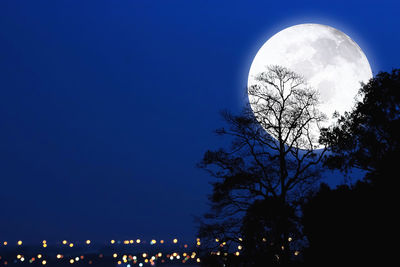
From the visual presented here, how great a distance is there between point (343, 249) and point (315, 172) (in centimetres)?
392

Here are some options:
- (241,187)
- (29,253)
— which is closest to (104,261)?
(29,253)

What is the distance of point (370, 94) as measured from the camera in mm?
21016

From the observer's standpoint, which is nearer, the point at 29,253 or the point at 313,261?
the point at 313,261

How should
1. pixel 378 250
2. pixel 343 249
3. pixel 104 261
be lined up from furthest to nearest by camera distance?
pixel 104 261 < pixel 343 249 < pixel 378 250

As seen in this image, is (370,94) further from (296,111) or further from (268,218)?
(268,218)

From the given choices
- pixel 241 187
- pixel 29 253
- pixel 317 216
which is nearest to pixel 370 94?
pixel 317 216

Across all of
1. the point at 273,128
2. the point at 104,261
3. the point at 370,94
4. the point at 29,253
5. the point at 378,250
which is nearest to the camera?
the point at 378,250

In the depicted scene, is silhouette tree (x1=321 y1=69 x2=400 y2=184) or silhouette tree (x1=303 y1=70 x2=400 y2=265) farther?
silhouette tree (x1=321 y1=69 x2=400 y2=184)

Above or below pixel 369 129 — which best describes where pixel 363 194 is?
below

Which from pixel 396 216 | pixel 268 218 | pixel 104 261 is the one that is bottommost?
pixel 396 216

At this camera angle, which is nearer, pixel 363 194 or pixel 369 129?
pixel 363 194

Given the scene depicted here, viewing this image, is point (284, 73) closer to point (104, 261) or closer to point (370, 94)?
point (370, 94)

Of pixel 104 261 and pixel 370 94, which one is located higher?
pixel 104 261

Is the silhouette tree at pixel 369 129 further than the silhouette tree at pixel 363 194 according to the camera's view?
Yes
